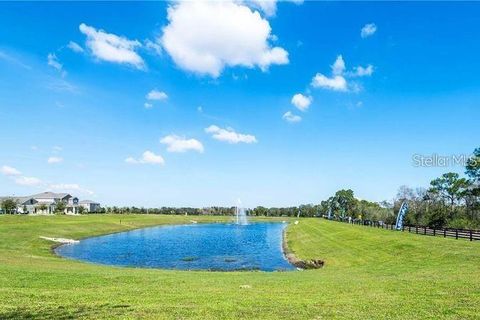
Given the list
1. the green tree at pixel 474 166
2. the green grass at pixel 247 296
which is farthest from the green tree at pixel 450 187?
the green grass at pixel 247 296

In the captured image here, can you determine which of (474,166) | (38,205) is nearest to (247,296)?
(474,166)

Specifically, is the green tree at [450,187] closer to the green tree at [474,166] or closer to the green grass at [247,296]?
the green tree at [474,166]

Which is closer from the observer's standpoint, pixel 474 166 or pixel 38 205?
pixel 474 166

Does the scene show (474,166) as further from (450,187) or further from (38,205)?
(38,205)

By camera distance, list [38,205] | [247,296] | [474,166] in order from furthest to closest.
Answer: [38,205] < [474,166] < [247,296]

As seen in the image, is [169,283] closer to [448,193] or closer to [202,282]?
[202,282]

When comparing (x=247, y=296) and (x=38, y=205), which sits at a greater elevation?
(x=247, y=296)

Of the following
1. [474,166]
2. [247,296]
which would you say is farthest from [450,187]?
[247,296]

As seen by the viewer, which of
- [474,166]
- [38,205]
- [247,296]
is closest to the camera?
[247,296]

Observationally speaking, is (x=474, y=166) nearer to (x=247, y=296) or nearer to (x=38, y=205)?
(x=247, y=296)

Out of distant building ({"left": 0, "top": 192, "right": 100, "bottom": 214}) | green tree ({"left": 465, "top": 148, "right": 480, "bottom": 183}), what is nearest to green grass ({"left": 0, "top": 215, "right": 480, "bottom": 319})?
green tree ({"left": 465, "top": 148, "right": 480, "bottom": 183})

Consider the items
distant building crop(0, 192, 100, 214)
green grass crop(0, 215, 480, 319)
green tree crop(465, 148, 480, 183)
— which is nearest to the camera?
green grass crop(0, 215, 480, 319)

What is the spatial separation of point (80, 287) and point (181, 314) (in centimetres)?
979

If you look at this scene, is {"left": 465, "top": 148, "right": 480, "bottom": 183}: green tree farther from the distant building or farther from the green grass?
the distant building
